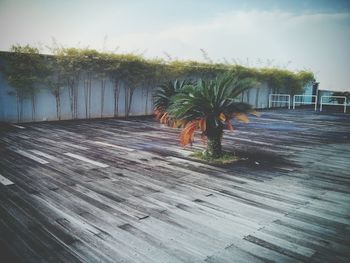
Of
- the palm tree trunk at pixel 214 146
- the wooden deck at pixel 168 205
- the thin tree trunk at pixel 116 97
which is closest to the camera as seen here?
the wooden deck at pixel 168 205

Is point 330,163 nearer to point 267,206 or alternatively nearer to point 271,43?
point 267,206

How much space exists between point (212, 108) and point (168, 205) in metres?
2.49

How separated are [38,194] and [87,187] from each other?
23.1 inches

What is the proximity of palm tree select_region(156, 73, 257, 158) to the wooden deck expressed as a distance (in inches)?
23.4

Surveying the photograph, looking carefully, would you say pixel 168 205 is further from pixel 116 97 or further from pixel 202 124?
pixel 116 97

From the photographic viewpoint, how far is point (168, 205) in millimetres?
3297

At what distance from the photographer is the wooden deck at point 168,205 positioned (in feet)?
7.76

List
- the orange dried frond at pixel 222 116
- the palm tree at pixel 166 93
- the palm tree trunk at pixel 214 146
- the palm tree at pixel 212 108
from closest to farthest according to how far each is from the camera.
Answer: the orange dried frond at pixel 222 116, the palm tree at pixel 212 108, the palm tree trunk at pixel 214 146, the palm tree at pixel 166 93

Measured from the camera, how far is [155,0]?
18.1m

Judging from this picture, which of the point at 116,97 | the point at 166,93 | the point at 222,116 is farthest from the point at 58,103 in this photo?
the point at 222,116

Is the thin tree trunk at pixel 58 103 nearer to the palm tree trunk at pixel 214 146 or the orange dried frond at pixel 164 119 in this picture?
the orange dried frond at pixel 164 119

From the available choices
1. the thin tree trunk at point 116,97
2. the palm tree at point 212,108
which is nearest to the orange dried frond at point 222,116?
the palm tree at point 212,108

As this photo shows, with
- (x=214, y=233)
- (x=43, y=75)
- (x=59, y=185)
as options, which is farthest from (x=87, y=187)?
(x=43, y=75)

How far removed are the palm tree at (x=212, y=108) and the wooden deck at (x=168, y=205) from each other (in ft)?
1.95
